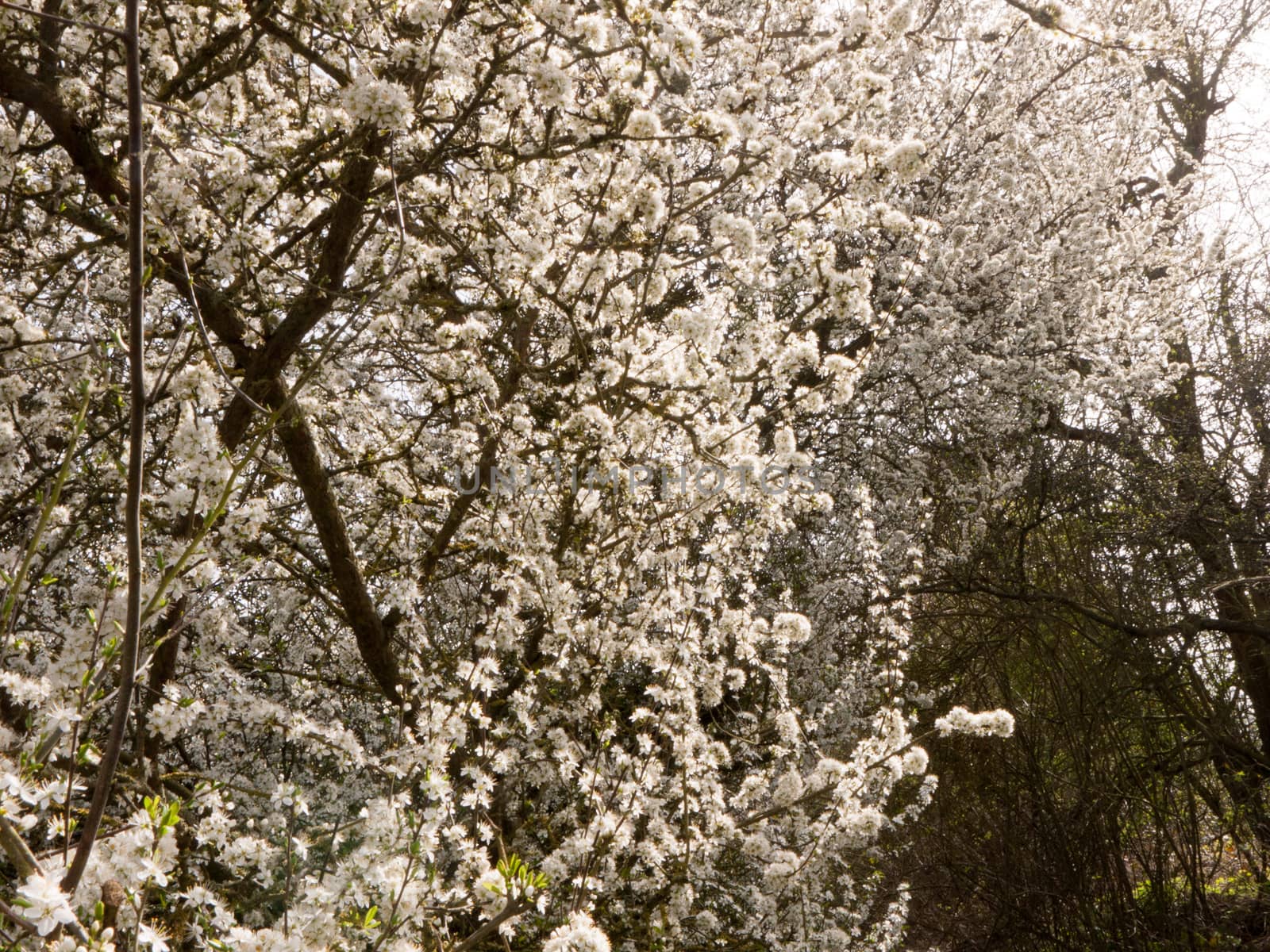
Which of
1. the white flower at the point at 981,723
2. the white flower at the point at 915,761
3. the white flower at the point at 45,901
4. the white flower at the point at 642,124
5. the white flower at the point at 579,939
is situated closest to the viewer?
the white flower at the point at 45,901

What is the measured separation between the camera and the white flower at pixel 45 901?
115cm

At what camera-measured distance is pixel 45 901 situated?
1160mm

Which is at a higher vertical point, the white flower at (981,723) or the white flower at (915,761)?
the white flower at (981,723)

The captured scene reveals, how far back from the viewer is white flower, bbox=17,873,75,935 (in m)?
1.15

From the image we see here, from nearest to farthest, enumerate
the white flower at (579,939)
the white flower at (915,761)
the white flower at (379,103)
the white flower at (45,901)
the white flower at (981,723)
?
the white flower at (45,901) → the white flower at (579,939) → the white flower at (379,103) → the white flower at (981,723) → the white flower at (915,761)

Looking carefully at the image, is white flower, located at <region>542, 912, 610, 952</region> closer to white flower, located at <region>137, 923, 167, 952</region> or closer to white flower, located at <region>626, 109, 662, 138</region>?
white flower, located at <region>137, 923, 167, 952</region>

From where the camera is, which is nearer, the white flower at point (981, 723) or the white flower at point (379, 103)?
the white flower at point (379, 103)

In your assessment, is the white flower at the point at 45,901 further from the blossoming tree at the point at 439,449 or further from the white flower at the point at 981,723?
the white flower at the point at 981,723

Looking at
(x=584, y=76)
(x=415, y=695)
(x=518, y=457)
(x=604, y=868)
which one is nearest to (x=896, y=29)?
(x=584, y=76)

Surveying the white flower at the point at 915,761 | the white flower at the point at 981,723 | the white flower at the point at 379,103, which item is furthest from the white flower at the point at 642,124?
the white flower at the point at 915,761

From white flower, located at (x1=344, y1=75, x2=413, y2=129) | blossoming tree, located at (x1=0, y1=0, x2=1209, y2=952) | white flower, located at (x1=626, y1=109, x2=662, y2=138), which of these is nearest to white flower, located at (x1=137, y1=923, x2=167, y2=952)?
blossoming tree, located at (x1=0, y1=0, x2=1209, y2=952)

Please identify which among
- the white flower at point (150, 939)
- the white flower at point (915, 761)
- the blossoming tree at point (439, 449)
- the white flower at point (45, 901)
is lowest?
the white flower at point (150, 939)

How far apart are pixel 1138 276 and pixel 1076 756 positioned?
16.5 ft

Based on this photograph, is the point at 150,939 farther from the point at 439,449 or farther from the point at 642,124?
the point at 439,449
